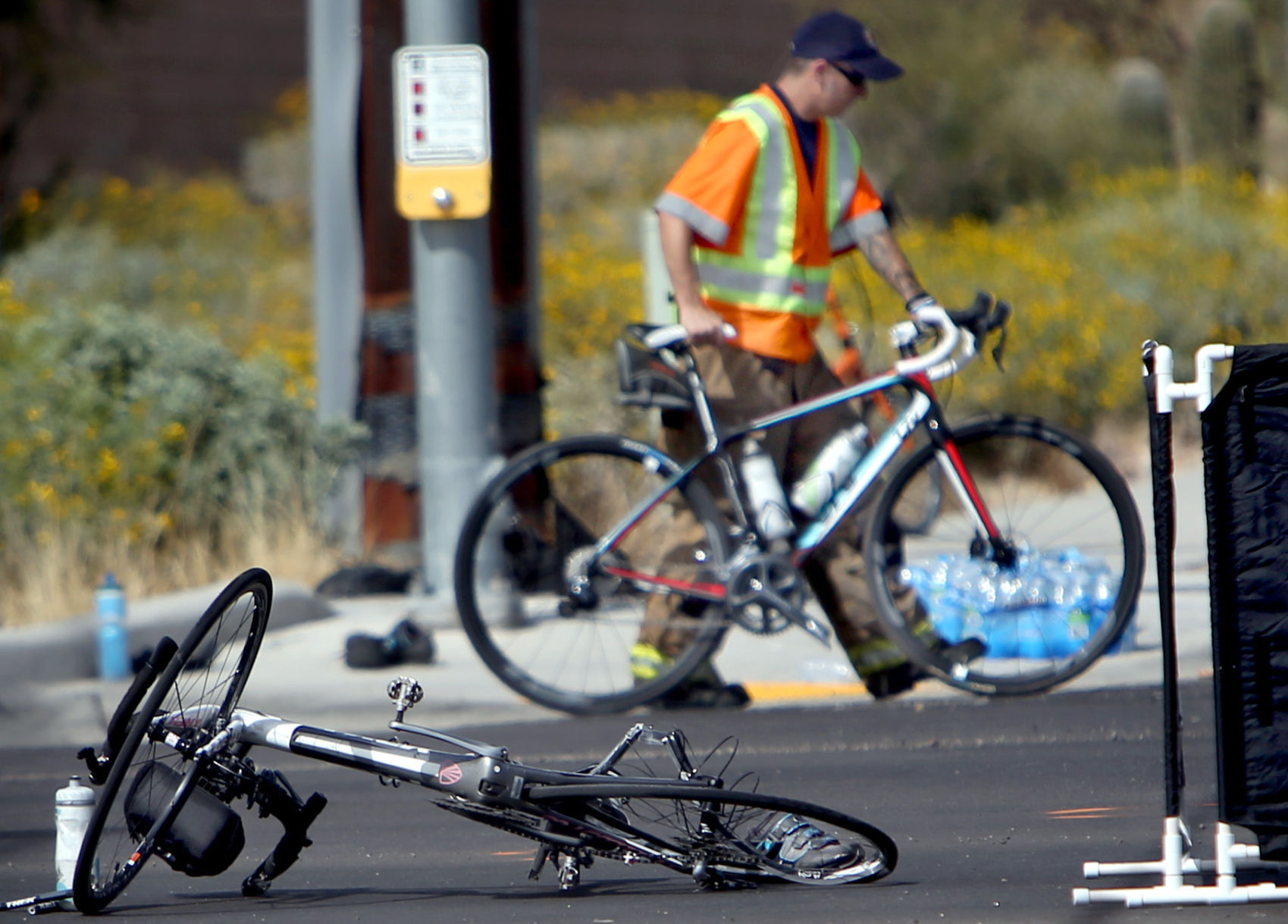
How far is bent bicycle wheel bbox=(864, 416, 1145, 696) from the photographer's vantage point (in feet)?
19.5

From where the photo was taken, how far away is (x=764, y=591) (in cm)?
586

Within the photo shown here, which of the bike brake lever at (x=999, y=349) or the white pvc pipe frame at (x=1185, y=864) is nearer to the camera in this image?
the white pvc pipe frame at (x=1185, y=864)

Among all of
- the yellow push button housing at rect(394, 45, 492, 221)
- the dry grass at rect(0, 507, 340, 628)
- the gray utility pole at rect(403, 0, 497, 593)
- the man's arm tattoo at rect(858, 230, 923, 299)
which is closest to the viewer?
the man's arm tattoo at rect(858, 230, 923, 299)

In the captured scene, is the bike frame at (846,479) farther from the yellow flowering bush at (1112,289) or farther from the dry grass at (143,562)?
the yellow flowering bush at (1112,289)

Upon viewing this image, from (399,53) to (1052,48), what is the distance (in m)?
21.6

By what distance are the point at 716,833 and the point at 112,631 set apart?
11.3 feet

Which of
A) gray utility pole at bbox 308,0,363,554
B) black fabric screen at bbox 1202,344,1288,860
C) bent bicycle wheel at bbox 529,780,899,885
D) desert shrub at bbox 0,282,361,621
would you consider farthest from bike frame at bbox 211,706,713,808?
gray utility pole at bbox 308,0,363,554

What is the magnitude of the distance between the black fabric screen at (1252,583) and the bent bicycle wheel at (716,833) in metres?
0.72

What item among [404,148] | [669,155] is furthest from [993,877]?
[669,155]

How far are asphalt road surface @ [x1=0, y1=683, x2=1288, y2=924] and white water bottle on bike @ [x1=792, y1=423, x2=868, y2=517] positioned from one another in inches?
25.5

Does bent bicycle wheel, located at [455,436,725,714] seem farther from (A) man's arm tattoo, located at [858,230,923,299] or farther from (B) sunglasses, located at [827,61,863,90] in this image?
(B) sunglasses, located at [827,61,863,90]

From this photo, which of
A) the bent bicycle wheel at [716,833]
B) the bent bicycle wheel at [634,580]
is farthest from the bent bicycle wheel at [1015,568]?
the bent bicycle wheel at [716,833]

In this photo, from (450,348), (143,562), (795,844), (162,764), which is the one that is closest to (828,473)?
(450,348)

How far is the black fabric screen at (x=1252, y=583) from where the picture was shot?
3.55m
